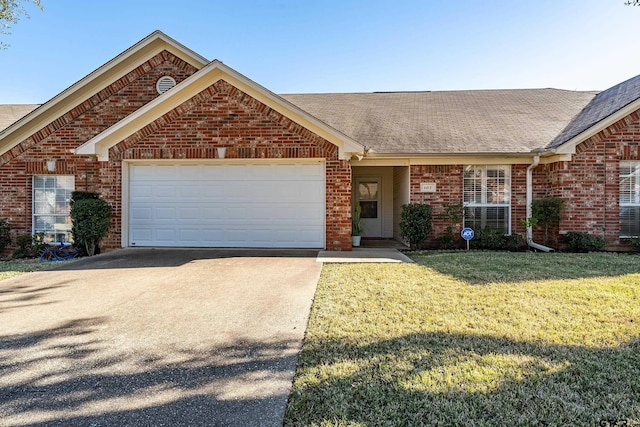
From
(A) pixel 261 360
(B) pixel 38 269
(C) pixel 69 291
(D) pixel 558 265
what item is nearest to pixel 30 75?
(B) pixel 38 269

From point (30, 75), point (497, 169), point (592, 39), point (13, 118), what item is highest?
point (30, 75)

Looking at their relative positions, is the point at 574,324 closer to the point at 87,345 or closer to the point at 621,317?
the point at 621,317

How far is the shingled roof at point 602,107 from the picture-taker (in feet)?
31.6

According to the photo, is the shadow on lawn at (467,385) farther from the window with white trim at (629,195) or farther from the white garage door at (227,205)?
the window with white trim at (629,195)

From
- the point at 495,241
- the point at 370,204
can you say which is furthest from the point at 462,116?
the point at 495,241

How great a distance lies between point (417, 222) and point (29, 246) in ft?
35.9

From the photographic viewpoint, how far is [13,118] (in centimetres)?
1333

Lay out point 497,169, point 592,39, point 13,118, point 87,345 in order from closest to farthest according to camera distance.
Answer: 1. point 87,345
2. point 592,39
3. point 497,169
4. point 13,118

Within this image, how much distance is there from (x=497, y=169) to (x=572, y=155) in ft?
5.90

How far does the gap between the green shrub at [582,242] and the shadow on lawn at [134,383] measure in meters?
9.17

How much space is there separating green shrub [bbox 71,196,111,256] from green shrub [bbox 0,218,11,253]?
103 inches

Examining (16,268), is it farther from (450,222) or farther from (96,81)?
(450,222)

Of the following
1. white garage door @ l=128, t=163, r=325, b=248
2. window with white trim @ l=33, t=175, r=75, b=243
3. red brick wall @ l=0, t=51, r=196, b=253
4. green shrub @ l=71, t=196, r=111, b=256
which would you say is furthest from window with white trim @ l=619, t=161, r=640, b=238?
window with white trim @ l=33, t=175, r=75, b=243

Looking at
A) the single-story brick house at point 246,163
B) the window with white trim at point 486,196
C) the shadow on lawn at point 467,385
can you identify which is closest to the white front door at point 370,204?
the single-story brick house at point 246,163
